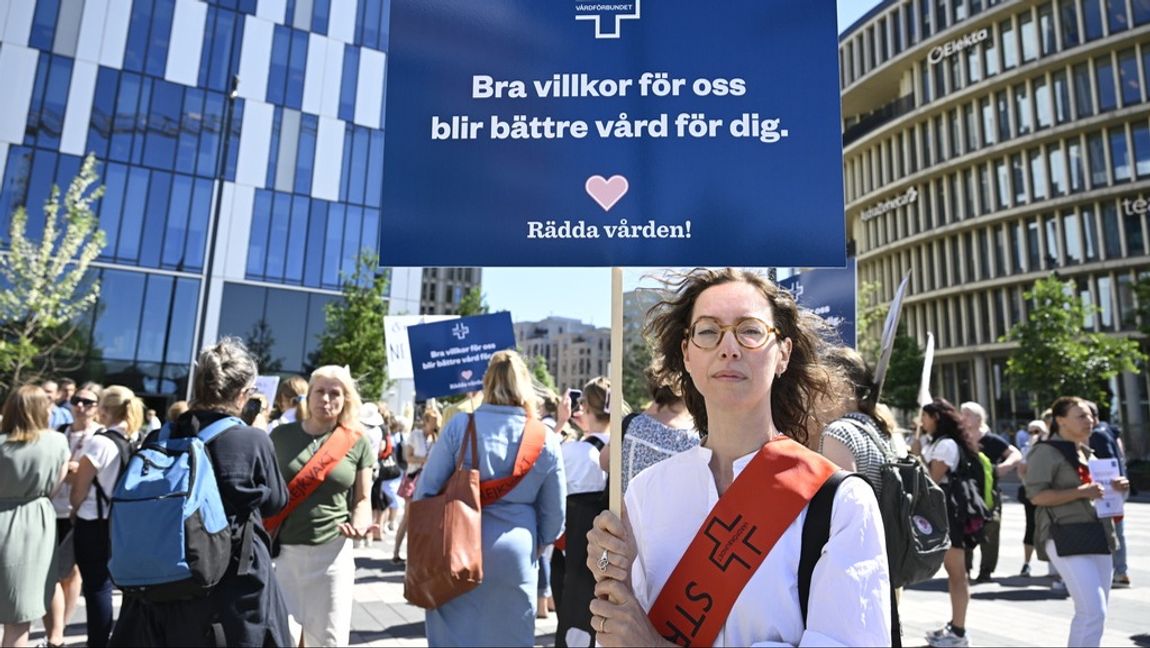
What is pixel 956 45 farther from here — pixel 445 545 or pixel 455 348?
pixel 445 545

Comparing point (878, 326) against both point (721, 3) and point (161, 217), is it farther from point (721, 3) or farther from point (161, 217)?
point (721, 3)

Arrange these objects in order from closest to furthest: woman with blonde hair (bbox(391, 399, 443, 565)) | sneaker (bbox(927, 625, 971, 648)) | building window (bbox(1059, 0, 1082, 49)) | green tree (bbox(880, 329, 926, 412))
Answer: sneaker (bbox(927, 625, 971, 648))
woman with blonde hair (bbox(391, 399, 443, 565))
building window (bbox(1059, 0, 1082, 49))
green tree (bbox(880, 329, 926, 412))

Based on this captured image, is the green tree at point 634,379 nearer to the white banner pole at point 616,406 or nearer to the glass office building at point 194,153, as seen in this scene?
the glass office building at point 194,153

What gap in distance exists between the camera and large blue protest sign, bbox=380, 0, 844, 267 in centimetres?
209

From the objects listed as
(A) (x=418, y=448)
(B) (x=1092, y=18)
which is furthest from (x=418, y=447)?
(B) (x=1092, y=18)

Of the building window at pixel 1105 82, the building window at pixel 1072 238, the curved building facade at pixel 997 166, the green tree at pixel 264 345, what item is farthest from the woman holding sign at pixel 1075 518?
the building window at pixel 1105 82

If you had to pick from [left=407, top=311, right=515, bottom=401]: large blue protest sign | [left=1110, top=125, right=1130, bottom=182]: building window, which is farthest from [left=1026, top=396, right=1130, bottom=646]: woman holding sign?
[left=1110, top=125, right=1130, bottom=182]: building window

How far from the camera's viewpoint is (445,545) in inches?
146

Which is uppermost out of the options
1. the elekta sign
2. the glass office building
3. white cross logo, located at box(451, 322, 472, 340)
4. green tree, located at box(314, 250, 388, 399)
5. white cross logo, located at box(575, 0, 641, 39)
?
the elekta sign

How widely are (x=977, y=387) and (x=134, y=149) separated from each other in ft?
155

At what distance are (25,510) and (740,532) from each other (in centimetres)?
506

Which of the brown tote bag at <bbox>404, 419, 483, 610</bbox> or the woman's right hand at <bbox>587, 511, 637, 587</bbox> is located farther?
the brown tote bag at <bbox>404, 419, 483, 610</bbox>

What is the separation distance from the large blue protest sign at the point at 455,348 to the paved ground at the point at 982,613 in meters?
2.22

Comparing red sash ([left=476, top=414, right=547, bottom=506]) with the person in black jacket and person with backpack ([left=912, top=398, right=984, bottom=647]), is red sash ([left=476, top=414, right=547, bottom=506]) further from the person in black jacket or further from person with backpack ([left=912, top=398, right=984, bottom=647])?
person with backpack ([left=912, top=398, right=984, bottom=647])
